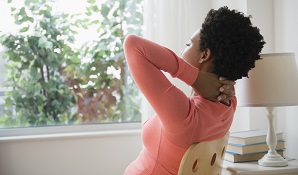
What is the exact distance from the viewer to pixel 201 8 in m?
2.75

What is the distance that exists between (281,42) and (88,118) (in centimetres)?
142

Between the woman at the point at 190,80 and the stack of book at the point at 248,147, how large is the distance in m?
0.70

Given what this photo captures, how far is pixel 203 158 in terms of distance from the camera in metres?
1.21

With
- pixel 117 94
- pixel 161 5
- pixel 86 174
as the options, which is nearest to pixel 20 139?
pixel 86 174

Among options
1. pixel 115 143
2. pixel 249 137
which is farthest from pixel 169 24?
pixel 249 137

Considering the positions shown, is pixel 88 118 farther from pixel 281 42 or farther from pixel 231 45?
pixel 231 45

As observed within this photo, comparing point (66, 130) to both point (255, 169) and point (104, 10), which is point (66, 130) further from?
point (255, 169)

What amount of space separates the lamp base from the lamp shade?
284 mm

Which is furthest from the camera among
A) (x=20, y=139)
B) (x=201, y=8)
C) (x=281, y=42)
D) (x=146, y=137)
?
(x=201, y=8)

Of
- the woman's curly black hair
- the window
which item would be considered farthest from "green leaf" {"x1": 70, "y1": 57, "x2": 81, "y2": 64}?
the woman's curly black hair

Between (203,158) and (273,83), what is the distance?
0.73 m

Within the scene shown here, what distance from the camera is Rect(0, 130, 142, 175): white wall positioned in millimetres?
2572

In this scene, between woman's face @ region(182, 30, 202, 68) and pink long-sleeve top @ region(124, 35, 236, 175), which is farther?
woman's face @ region(182, 30, 202, 68)

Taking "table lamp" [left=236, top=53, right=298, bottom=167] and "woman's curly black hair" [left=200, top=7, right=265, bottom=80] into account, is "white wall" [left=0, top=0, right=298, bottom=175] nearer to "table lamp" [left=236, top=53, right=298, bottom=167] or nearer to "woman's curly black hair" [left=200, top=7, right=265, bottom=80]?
"table lamp" [left=236, top=53, right=298, bottom=167]
